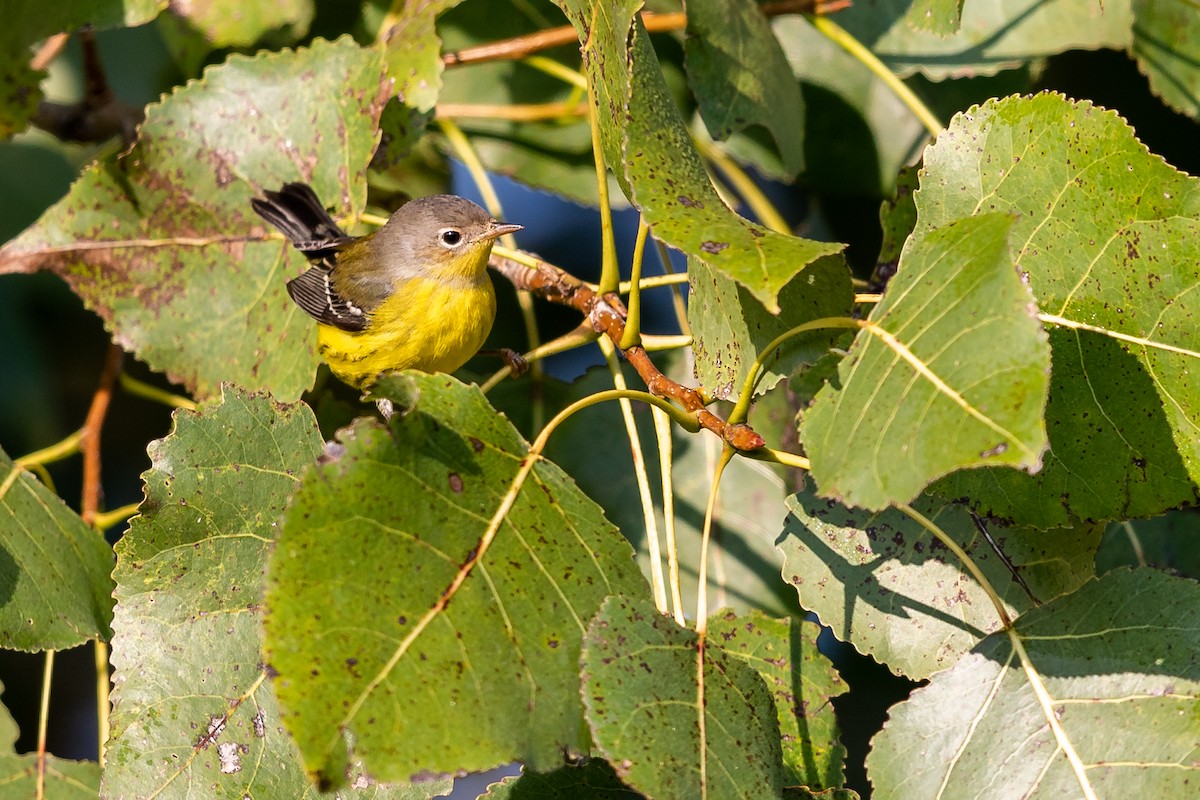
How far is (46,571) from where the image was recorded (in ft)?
6.69

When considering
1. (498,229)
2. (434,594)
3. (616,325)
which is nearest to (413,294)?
(498,229)

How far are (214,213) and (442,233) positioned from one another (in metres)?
0.82

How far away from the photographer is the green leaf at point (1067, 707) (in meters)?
1.63

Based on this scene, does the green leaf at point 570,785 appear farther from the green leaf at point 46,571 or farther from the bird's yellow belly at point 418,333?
the bird's yellow belly at point 418,333

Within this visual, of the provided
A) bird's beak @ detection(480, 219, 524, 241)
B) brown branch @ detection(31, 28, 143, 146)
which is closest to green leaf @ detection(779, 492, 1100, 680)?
bird's beak @ detection(480, 219, 524, 241)

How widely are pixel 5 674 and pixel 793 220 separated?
3.17 m

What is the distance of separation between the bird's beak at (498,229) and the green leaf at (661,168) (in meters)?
1.15

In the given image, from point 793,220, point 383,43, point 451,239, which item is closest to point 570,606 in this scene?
point 383,43

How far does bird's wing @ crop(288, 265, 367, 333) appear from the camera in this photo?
297 centimetres

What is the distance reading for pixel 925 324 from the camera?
1411 mm

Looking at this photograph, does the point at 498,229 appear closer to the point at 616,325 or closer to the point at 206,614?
the point at 616,325

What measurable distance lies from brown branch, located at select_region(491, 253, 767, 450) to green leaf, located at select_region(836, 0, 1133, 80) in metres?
1.24

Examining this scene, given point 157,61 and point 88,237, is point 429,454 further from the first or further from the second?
point 157,61

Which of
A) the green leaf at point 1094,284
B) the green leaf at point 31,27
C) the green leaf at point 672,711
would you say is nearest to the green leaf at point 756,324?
the green leaf at point 1094,284
